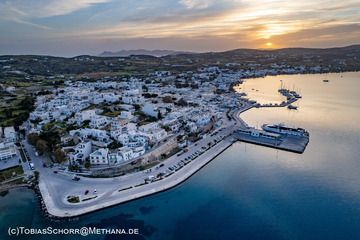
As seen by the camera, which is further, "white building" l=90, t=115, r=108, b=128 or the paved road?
"white building" l=90, t=115, r=108, b=128

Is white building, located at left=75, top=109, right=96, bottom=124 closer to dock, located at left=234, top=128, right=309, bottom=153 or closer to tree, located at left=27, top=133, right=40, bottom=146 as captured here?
tree, located at left=27, top=133, right=40, bottom=146

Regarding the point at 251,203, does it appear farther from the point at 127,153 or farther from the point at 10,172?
the point at 10,172

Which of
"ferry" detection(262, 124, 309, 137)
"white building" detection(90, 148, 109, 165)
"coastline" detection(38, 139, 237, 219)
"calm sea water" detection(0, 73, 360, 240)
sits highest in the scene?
"white building" detection(90, 148, 109, 165)

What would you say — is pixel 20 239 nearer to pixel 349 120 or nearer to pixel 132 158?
pixel 132 158

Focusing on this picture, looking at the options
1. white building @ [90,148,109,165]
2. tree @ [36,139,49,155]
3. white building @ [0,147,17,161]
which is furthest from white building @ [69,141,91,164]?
white building @ [0,147,17,161]

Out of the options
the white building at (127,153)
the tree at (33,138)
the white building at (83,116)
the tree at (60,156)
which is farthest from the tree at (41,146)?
the white building at (127,153)
